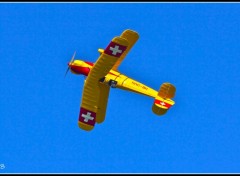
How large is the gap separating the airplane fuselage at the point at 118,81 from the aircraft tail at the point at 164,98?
352mm

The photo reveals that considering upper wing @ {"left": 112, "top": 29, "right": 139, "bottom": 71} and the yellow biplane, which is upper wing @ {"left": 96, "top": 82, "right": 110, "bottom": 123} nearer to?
the yellow biplane

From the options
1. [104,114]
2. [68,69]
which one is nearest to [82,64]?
[68,69]

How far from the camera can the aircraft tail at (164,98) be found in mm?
37594

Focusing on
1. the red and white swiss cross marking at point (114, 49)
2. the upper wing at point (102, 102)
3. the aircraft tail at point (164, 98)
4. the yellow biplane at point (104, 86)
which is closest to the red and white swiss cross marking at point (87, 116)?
the yellow biplane at point (104, 86)

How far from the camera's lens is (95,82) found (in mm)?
36344

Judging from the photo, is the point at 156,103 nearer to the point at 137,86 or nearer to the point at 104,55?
the point at 137,86

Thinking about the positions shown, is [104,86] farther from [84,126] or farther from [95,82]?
[84,126]

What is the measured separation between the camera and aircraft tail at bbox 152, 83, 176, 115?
3759 centimetres

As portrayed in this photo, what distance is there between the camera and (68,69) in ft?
126

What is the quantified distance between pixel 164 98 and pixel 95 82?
4.51m

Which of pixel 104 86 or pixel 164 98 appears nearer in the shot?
Answer: pixel 104 86

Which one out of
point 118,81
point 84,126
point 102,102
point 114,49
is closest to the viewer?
point 114,49

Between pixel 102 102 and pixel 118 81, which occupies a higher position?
pixel 118 81

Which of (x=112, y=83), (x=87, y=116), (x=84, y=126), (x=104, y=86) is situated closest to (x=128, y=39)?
(x=112, y=83)
